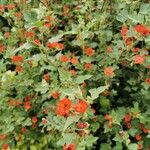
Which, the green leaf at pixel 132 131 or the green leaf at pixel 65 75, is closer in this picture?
the green leaf at pixel 65 75

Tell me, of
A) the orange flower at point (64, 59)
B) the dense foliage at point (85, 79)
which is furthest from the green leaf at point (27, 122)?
the orange flower at point (64, 59)

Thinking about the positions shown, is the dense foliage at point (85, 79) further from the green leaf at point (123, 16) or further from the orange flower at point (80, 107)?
the orange flower at point (80, 107)

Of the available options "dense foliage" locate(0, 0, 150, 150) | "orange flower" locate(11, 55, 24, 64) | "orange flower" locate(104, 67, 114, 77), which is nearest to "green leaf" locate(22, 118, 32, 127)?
"dense foliage" locate(0, 0, 150, 150)

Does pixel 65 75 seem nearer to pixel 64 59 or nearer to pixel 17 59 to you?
pixel 64 59

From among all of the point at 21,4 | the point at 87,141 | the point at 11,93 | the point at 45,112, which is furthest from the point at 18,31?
the point at 87,141

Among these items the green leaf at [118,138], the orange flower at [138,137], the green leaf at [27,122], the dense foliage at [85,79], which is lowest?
the orange flower at [138,137]

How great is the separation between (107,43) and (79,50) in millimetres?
223

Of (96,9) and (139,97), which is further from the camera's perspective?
(96,9)

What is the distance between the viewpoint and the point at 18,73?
2621 millimetres

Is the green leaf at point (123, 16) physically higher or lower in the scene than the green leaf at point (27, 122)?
higher

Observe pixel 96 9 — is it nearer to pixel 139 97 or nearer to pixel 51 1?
pixel 51 1

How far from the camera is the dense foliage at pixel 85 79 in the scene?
2303 mm

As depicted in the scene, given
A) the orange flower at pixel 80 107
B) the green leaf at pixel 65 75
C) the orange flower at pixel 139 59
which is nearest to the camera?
the orange flower at pixel 80 107

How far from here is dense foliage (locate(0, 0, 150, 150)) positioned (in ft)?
7.55
